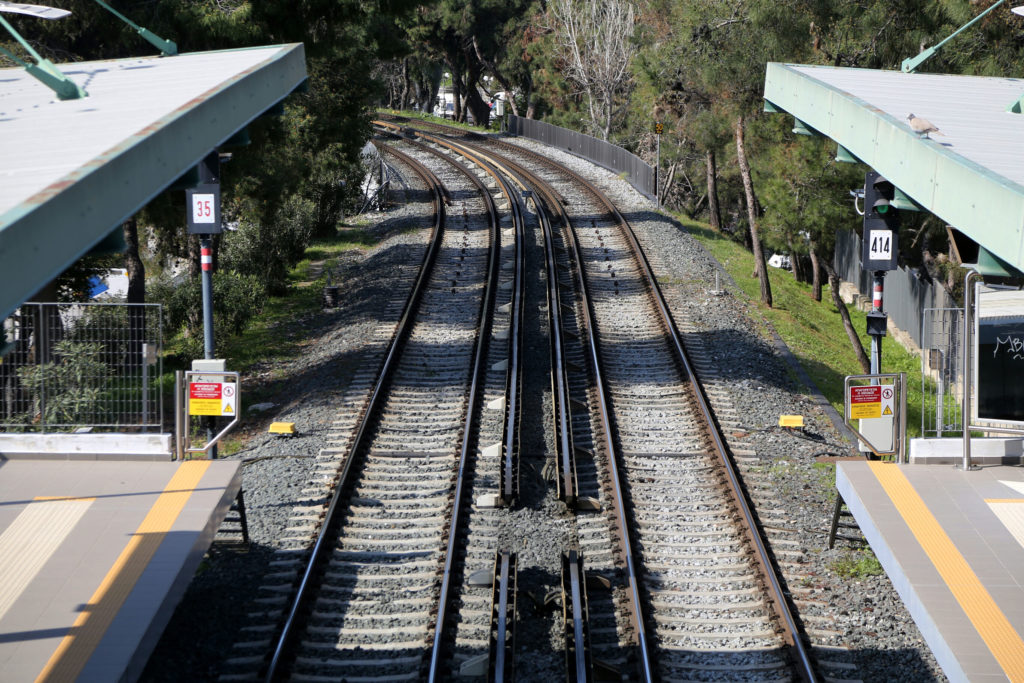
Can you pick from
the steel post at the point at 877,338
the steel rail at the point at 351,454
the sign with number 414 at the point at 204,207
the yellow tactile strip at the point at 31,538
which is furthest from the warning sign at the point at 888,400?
the yellow tactile strip at the point at 31,538

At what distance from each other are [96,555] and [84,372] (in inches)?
164

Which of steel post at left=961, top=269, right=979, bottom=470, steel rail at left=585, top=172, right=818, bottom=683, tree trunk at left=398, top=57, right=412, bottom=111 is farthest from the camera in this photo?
tree trunk at left=398, top=57, right=412, bottom=111

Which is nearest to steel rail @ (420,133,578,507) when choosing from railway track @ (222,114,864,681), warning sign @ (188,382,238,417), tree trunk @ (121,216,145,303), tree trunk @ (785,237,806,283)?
railway track @ (222,114,864,681)

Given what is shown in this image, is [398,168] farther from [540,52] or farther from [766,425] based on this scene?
[766,425]

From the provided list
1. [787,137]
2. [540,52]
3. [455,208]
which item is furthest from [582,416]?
[540,52]

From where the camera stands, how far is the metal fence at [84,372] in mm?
10617

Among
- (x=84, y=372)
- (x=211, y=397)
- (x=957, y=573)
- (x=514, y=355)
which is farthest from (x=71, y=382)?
(x=957, y=573)

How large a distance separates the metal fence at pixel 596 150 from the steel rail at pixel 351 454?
9678mm

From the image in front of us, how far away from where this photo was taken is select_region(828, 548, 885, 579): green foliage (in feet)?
31.9

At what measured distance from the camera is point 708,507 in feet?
36.8

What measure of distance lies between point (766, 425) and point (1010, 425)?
4.10 m

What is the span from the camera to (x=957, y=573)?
26.2 feet

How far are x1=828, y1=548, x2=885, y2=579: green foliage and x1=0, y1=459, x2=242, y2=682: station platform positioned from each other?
5.82 meters

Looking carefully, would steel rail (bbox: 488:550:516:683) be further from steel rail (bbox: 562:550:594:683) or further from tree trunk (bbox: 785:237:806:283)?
tree trunk (bbox: 785:237:806:283)
